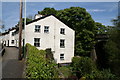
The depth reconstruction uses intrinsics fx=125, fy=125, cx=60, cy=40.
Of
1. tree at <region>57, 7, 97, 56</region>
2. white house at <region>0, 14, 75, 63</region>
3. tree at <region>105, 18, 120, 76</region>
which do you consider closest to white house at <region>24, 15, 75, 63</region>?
white house at <region>0, 14, 75, 63</region>

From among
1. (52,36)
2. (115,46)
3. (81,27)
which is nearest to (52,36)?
(52,36)

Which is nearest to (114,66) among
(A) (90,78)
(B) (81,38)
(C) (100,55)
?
(C) (100,55)

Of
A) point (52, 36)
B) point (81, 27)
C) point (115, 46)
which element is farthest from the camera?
point (81, 27)

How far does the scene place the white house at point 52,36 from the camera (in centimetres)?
1797

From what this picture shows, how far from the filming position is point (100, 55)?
48.0 ft

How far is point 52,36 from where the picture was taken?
1889 cm

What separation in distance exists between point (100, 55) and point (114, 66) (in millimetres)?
3730

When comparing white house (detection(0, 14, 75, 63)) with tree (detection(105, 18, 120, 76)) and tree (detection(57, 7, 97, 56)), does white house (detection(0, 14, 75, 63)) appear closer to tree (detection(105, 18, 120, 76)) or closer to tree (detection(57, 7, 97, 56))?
tree (detection(57, 7, 97, 56))

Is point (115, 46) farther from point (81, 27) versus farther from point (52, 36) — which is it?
point (81, 27)

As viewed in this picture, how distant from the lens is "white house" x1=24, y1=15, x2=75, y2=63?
17969 millimetres

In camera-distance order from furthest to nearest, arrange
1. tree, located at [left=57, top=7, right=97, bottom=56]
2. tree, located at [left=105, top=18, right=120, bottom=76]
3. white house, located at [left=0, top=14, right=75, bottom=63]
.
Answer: tree, located at [left=57, top=7, right=97, bottom=56], white house, located at [left=0, top=14, right=75, bottom=63], tree, located at [left=105, top=18, right=120, bottom=76]

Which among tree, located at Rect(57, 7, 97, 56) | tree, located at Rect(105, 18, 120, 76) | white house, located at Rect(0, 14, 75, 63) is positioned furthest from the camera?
tree, located at Rect(57, 7, 97, 56)

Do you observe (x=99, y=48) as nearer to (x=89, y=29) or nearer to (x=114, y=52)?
(x=114, y=52)

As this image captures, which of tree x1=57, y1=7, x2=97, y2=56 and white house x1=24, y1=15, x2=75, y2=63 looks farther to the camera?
tree x1=57, y1=7, x2=97, y2=56
